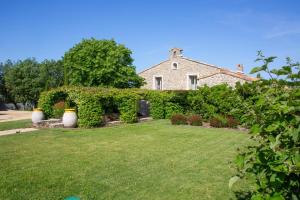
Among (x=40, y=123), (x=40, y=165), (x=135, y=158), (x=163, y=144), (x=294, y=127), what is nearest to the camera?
(x=294, y=127)

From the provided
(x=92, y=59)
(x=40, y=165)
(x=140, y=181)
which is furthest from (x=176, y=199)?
(x=92, y=59)

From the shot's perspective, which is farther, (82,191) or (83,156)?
(83,156)

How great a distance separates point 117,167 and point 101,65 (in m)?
23.7

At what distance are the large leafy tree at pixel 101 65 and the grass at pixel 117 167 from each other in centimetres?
1778

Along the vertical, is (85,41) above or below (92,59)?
above

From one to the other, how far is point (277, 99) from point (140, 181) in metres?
4.29

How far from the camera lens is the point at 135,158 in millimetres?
8734

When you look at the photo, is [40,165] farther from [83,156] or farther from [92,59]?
[92,59]

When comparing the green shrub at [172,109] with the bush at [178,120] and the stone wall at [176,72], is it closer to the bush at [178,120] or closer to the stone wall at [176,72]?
the bush at [178,120]

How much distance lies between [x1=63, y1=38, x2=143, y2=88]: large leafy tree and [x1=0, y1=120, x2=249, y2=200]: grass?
17.8 metres

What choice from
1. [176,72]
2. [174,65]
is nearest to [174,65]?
[174,65]

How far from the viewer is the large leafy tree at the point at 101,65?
3022cm

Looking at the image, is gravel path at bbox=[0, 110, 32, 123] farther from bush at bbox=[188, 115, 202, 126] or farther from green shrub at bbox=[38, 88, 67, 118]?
bush at bbox=[188, 115, 202, 126]

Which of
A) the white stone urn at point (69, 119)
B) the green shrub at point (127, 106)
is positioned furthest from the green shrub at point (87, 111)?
the green shrub at point (127, 106)
